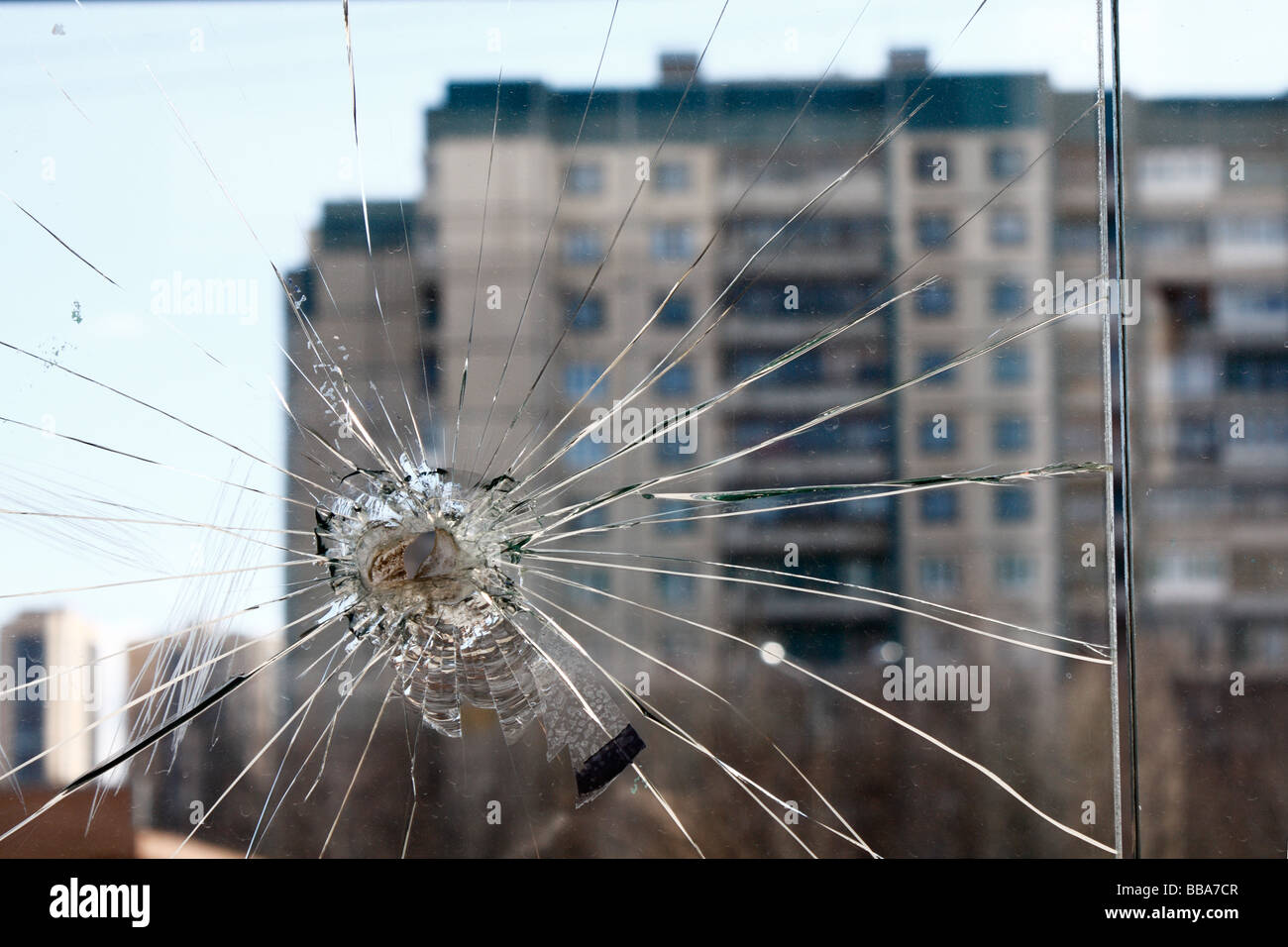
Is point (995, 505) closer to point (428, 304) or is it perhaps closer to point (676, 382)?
point (676, 382)

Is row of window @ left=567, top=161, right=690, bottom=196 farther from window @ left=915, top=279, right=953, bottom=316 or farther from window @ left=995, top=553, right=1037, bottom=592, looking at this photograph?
window @ left=995, top=553, right=1037, bottom=592

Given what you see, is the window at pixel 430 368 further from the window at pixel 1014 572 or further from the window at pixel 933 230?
the window at pixel 1014 572

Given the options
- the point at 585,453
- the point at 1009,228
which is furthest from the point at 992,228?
the point at 585,453

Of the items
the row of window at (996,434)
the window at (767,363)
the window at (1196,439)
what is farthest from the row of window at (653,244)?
the window at (1196,439)

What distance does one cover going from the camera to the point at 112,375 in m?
1.31

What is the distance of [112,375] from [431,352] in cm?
54

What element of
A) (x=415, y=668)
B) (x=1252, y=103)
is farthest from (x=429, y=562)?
(x=1252, y=103)

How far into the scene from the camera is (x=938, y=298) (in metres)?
1.44

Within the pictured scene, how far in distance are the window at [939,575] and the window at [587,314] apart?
78cm

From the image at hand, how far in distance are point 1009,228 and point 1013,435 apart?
1.37ft

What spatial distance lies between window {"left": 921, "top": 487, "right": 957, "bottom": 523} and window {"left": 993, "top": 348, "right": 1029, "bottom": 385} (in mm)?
243

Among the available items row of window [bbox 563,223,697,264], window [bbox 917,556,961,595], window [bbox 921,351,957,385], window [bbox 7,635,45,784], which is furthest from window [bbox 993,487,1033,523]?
window [bbox 7,635,45,784]
